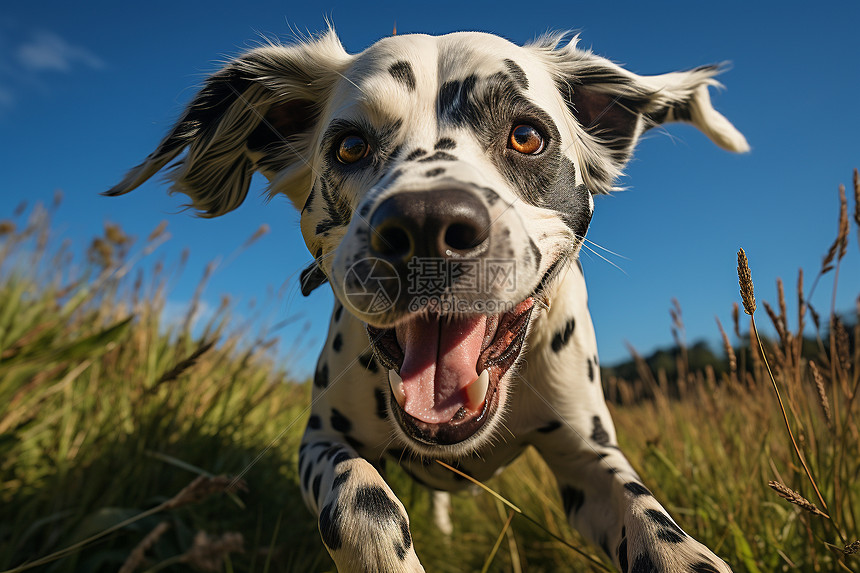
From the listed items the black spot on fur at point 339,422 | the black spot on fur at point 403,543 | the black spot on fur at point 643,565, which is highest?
the black spot on fur at point 339,422

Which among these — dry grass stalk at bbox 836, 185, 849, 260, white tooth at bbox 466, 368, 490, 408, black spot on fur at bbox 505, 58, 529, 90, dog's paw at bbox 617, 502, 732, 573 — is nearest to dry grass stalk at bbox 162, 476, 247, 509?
white tooth at bbox 466, 368, 490, 408

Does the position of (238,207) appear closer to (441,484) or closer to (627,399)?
(441,484)

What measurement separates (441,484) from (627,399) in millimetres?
2652

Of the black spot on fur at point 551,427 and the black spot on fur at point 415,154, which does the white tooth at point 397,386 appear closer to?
the black spot on fur at point 415,154

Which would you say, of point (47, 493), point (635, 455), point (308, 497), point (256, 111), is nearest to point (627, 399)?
point (635, 455)

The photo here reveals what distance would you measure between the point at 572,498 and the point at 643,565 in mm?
647

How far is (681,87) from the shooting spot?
259 cm

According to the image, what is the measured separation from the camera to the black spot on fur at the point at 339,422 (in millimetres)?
2270

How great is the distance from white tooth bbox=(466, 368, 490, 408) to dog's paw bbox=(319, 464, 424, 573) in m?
0.39

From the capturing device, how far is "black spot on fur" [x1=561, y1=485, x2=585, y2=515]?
2.20 m

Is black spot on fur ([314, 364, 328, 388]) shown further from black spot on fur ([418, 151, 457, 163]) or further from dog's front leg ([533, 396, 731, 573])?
black spot on fur ([418, 151, 457, 163])

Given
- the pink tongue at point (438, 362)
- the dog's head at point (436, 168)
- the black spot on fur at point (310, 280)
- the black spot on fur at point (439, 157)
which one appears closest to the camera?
the dog's head at point (436, 168)

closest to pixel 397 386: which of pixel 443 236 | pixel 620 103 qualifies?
pixel 443 236

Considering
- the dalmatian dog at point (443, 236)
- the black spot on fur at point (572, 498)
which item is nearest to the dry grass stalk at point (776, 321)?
the dalmatian dog at point (443, 236)
